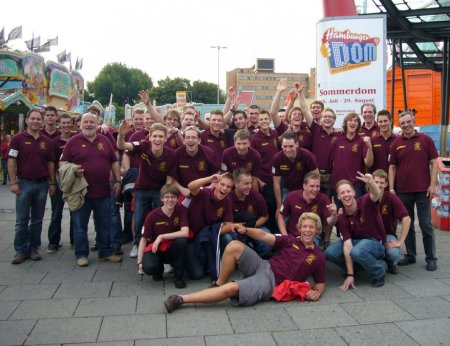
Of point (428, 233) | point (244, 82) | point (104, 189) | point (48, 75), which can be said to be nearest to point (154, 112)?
point (104, 189)

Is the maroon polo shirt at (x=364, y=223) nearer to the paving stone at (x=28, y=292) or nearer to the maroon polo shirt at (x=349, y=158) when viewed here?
the maroon polo shirt at (x=349, y=158)

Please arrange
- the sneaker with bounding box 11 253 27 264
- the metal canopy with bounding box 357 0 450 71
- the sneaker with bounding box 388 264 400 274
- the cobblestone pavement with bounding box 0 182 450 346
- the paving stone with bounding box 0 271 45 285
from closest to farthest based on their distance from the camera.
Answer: the cobblestone pavement with bounding box 0 182 450 346 < the paving stone with bounding box 0 271 45 285 < the sneaker with bounding box 388 264 400 274 < the sneaker with bounding box 11 253 27 264 < the metal canopy with bounding box 357 0 450 71

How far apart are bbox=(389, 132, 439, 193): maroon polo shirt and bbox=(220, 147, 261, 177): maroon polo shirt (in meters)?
1.85

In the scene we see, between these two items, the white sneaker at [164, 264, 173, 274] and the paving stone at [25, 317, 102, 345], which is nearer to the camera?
the paving stone at [25, 317, 102, 345]

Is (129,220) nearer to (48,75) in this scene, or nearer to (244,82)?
(48,75)

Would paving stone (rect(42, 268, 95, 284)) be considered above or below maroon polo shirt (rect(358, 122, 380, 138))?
below

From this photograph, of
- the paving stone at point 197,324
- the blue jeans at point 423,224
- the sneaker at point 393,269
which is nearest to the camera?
the paving stone at point 197,324

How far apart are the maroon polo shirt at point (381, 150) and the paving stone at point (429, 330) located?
2648 millimetres

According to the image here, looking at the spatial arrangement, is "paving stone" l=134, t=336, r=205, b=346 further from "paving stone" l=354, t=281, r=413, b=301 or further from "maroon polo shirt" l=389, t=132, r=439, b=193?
"maroon polo shirt" l=389, t=132, r=439, b=193

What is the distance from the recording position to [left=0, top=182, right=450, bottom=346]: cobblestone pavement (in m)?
3.51

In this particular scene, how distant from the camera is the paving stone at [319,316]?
12.4 ft

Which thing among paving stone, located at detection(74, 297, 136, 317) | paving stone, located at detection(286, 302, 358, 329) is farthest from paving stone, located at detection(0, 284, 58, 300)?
paving stone, located at detection(286, 302, 358, 329)

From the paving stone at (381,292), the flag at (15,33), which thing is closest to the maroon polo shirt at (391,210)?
the paving stone at (381,292)

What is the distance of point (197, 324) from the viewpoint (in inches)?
148
